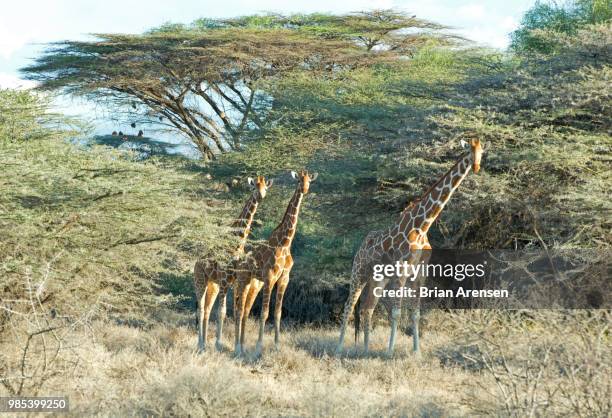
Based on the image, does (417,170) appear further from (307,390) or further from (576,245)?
(307,390)

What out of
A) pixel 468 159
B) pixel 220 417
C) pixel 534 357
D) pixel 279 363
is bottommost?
pixel 279 363

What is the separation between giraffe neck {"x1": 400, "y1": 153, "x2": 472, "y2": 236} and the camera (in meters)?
10.2

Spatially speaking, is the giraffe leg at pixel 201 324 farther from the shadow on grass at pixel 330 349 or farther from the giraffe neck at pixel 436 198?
the giraffe neck at pixel 436 198

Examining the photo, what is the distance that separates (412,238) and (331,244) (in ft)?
21.0

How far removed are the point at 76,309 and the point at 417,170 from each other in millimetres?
5649

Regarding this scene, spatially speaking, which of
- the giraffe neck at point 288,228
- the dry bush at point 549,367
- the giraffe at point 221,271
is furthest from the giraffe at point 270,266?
the dry bush at point 549,367

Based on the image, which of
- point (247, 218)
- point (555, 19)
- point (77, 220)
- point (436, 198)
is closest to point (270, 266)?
point (247, 218)

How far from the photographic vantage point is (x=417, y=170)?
44.1 feet

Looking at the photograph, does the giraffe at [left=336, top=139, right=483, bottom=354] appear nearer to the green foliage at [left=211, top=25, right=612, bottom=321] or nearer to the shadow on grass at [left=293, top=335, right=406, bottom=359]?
the shadow on grass at [left=293, top=335, right=406, bottom=359]

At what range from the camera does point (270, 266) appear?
10758 millimetres

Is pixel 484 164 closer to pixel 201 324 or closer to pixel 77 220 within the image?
pixel 201 324

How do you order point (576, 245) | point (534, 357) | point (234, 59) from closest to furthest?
point (534, 357) → point (576, 245) → point (234, 59)

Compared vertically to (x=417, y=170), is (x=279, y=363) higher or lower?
lower

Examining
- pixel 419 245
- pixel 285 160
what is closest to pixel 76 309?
pixel 419 245
